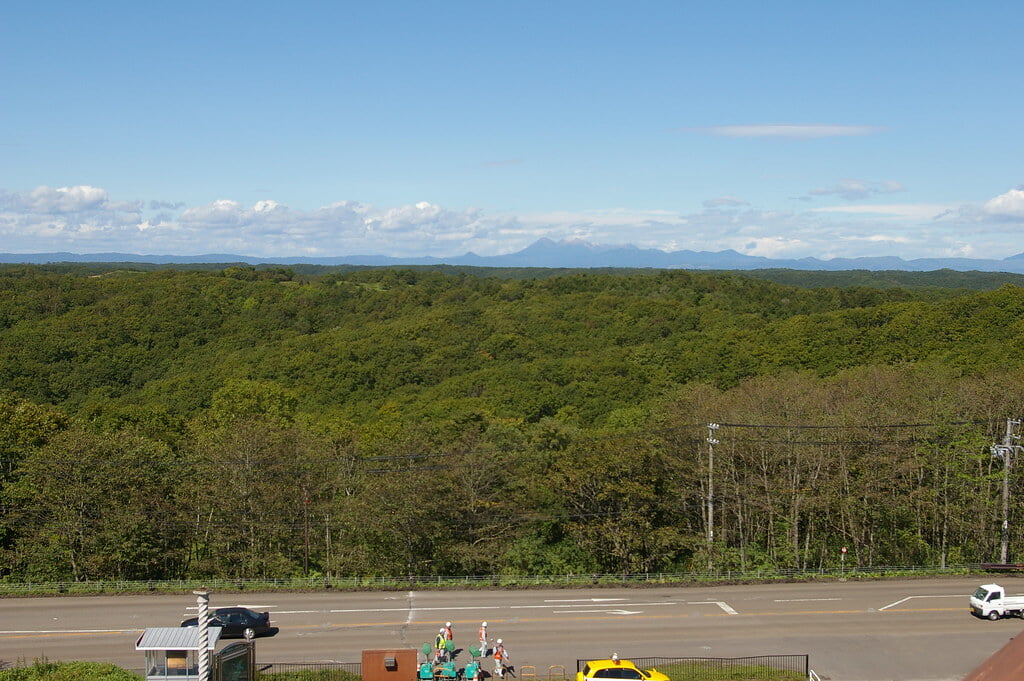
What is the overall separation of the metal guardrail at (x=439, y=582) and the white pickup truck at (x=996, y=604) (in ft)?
19.4

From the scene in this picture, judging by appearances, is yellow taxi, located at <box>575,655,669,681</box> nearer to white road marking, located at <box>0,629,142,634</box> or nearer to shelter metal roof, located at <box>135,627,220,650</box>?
shelter metal roof, located at <box>135,627,220,650</box>

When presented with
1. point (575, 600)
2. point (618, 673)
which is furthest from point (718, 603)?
point (618, 673)

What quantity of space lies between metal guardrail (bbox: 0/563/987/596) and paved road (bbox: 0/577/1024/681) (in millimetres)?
634

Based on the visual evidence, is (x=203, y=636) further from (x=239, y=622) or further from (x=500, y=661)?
(x=239, y=622)

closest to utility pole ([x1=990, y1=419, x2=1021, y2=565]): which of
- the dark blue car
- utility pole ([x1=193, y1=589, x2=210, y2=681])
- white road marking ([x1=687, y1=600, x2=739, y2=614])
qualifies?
white road marking ([x1=687, y1=600, x2=739, y2=614])

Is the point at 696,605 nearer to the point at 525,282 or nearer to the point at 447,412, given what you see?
the point at 447,412

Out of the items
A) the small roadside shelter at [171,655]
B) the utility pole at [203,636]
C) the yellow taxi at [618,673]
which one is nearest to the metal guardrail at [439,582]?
the yellow taxi at [618,673]

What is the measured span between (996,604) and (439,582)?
61.5ft

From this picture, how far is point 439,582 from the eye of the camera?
104ft

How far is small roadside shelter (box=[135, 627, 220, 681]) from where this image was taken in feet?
62.2

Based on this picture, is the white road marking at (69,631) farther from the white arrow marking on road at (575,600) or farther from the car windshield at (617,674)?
the car windshield at (617,674)

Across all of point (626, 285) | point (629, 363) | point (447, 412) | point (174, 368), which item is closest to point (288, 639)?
point (447, 412)

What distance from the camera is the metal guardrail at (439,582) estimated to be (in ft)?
100

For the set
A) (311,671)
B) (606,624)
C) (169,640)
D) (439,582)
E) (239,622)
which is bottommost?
(439,582)
